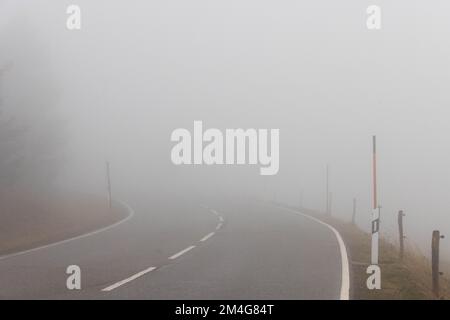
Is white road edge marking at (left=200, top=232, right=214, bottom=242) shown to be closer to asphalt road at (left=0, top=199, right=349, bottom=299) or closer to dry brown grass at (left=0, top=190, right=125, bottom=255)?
asphalt road at (left=0, top=199, right=349, bottom=299)

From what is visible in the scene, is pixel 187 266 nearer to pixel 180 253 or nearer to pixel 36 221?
pixel 180 253

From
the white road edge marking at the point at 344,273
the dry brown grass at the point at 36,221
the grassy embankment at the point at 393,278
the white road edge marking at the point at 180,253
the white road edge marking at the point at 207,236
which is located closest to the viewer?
the white road edge marking at the point at 344,273

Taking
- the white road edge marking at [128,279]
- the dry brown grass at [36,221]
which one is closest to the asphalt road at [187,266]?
the white road edge marking at [128,279]

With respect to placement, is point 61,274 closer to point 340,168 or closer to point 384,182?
point 384,182

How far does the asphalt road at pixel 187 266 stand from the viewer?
8.82 meters

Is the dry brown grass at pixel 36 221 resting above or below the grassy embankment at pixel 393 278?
below

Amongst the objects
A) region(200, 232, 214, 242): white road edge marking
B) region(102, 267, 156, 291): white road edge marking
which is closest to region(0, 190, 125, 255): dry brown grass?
region(200, 232, 214, 242): white road edge marking

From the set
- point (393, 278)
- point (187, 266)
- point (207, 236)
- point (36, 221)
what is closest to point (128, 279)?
point (187, 266)

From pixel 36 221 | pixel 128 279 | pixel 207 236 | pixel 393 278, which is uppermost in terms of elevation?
pixel 128 279

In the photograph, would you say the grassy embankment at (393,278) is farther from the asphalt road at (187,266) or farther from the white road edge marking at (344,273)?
the asphalt road at (187,266)

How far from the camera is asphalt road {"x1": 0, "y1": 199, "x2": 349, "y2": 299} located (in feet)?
28.9

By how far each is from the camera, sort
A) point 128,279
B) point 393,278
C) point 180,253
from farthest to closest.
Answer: point 180,253 < point 393,278 < point 128,279

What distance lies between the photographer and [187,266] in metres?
11.7

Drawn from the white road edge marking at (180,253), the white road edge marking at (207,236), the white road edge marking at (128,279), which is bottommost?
the white road edge marking at (207,236)
